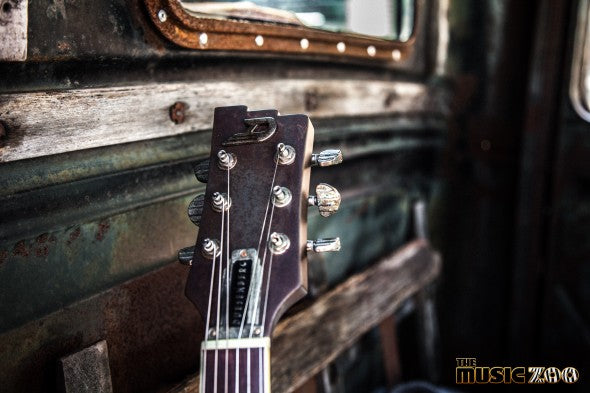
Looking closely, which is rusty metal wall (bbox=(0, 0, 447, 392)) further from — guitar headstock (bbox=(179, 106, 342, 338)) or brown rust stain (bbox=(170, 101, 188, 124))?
guitar headstock (bbox=(179, 106, 342, 338))

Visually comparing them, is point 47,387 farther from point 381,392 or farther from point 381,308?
point 381,392

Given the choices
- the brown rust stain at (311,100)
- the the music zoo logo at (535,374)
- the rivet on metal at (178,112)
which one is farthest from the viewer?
the the music zoo logo at (535,374)

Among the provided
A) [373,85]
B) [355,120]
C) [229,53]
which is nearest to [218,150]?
[229,53]

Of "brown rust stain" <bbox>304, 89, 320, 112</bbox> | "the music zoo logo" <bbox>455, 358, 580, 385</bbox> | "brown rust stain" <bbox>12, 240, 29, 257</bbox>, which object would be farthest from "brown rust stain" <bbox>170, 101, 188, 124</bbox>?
"the music zoo logo" <bbox>455, 358, 580, 385</bbox>

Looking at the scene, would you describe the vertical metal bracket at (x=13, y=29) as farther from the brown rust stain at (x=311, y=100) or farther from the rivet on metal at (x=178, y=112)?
the brown rust stain at (x=311, y=100)

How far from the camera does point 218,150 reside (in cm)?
120

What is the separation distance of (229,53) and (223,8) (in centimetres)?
28

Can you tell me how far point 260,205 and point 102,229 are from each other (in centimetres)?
43

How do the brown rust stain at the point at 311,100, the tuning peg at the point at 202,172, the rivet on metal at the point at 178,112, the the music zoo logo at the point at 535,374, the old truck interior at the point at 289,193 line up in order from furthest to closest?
the the music zoo logo at the point at 535,374
the brown rust stain at the point at 311,100
the rivet on metal at the point at 178,112
the tuning peg at the point at 202,172
the old truck interior at the point at 289,193

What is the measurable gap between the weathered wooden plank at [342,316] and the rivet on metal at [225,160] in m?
0.60

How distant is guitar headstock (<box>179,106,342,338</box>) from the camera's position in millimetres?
1066

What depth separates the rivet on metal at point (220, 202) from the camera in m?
1.14

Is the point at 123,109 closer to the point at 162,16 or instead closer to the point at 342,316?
the point at 162,16

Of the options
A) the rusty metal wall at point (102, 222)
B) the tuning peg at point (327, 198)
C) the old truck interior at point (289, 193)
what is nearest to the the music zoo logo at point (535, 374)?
the old truck interior at point (289, 193)
